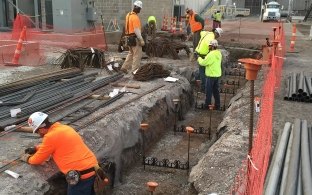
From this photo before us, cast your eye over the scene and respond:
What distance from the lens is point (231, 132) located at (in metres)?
7.36

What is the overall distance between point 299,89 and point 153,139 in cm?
382

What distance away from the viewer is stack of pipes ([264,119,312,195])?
427cm

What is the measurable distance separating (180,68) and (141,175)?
20.5 feet

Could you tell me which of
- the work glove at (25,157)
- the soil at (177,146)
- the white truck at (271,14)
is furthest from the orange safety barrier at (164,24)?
the white truck at (271,14)

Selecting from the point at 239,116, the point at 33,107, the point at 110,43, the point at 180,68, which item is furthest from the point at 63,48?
the point at 239,116

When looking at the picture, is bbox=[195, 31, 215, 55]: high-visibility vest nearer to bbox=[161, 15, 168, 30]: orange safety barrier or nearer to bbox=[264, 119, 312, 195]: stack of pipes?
bbox=[264, 119, 312, 195]: stack of pipes

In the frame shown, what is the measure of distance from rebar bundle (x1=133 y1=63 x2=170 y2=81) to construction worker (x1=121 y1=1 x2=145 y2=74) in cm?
42

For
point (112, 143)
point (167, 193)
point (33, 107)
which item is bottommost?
point (167, 193)

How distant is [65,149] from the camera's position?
4.77 metres

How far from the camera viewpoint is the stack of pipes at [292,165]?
4.27m

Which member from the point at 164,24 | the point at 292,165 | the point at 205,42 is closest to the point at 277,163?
the point at 292,165

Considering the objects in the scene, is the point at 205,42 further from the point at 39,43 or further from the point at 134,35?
the point at 39,43

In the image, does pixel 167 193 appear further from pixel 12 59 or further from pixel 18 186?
pixel 12 59

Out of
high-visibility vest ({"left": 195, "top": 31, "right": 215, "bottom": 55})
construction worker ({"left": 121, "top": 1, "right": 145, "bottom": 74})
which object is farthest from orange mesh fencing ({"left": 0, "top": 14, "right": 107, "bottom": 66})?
high-visibility vest ({"left": 195, "top": 31, "right": 215, "bottom": 55})
